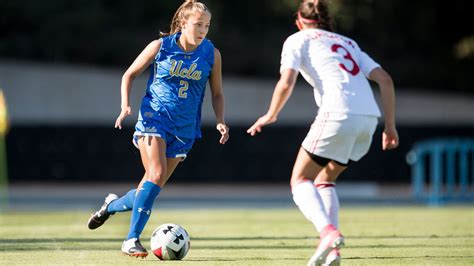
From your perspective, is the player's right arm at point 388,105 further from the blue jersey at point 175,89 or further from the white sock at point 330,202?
the blue jersey at point 175,89

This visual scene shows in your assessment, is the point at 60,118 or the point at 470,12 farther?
the point at 470,12

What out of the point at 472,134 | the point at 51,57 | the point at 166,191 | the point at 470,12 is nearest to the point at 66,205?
the point at 166,191

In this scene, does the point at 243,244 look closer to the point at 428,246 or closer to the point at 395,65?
the point at 428,246

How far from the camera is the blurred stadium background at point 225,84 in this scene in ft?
82.2

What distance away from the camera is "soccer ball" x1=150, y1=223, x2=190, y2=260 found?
7332 millimetres

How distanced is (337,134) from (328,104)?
229mm

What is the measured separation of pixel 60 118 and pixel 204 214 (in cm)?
1245

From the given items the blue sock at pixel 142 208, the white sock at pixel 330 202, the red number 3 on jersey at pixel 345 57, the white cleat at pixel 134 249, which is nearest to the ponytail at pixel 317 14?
the red number 3 on jersey at pixel 345 57

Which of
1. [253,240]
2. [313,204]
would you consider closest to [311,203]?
[313,204]

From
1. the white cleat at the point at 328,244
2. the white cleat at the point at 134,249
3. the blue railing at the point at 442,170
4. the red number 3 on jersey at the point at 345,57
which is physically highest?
the red number 3 on jersey at the point at 345,57

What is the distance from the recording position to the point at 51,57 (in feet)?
90.9

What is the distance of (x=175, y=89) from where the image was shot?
7.62m

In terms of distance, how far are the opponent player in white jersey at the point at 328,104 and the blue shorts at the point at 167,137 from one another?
1.31m

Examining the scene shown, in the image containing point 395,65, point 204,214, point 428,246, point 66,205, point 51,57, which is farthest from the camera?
point 395,65
